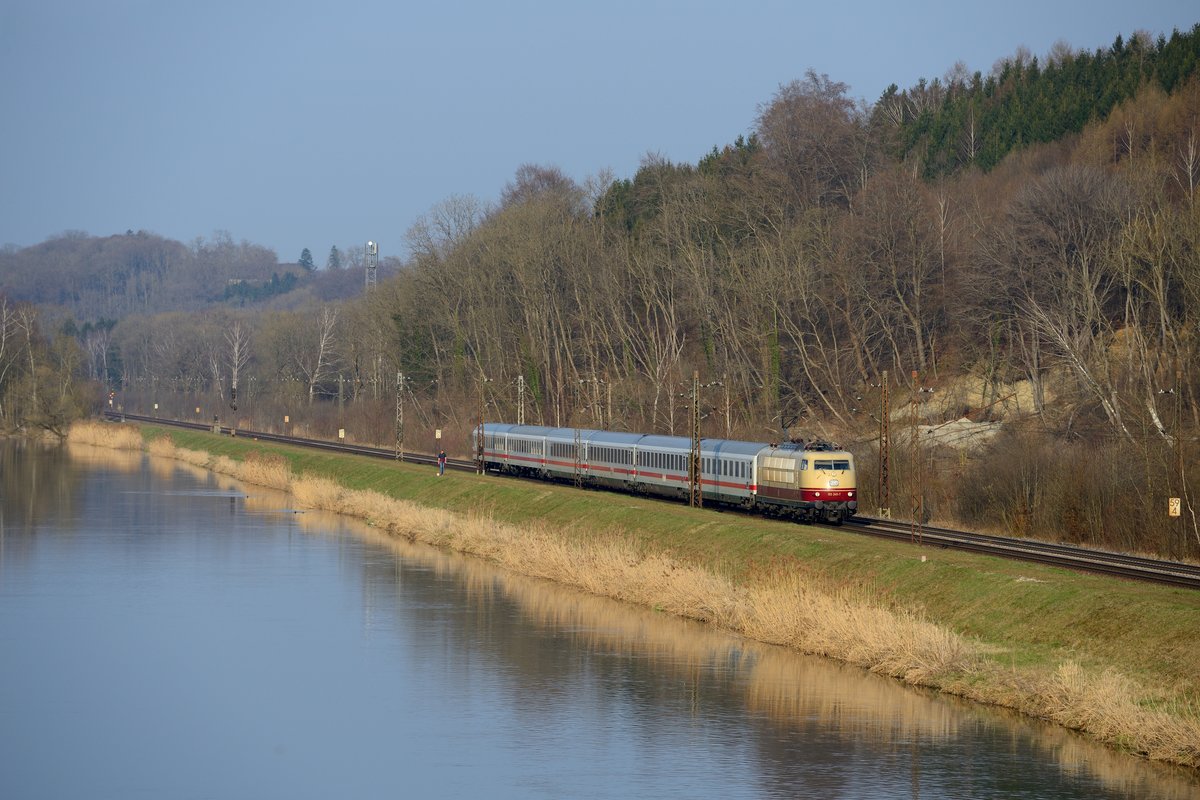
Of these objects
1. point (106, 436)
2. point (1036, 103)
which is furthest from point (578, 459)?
point (106, 436)

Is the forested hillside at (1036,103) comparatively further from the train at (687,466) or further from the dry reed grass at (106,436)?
the dry reed grass at (106,436)

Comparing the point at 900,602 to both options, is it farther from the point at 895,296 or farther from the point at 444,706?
the point at 895,296

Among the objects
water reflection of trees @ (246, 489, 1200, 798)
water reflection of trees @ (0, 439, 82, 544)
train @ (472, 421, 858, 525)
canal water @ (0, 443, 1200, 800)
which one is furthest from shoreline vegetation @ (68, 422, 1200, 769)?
water reflection of trees @ (0, 439, 82, 544)

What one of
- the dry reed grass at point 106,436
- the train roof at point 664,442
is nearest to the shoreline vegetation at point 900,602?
the train roof at point 664,442

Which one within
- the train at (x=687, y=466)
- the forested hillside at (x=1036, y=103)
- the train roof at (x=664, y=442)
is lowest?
the train at (x=687, y=466)

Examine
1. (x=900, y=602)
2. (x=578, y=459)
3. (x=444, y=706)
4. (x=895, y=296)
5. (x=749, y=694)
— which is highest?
(x=895, y=296)

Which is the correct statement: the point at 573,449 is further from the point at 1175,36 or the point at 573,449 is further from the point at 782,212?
the point at 1175,36

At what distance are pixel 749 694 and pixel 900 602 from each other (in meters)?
7.04

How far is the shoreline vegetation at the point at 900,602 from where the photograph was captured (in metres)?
32.9

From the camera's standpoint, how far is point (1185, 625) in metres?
34.3

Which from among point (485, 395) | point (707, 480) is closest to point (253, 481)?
point (485, 395)

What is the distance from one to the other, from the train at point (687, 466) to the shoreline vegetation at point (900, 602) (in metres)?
2.44

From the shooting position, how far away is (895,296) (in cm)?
10500

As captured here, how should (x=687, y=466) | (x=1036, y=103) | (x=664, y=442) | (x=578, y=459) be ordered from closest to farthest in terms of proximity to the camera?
(x=687, y=466)
(x=664, y=442)
(x=578, y=459)
(x=1036, y=103)
